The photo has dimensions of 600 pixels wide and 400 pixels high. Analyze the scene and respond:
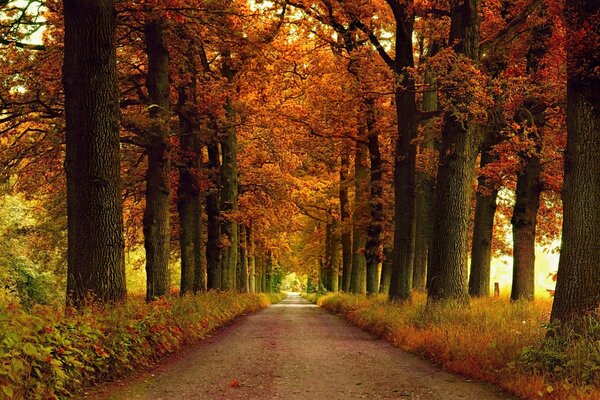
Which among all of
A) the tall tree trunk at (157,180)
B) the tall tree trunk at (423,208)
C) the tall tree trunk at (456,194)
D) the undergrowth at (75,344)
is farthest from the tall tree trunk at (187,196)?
the tall tree trunk at (456,194)

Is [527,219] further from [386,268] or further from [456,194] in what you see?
[386,268]

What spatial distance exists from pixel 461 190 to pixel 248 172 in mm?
17629

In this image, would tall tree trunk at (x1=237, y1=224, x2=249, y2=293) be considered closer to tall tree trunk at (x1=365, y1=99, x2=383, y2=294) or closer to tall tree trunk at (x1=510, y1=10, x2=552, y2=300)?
tall tree trunk at (x1=365, y1=99, x2=383, y2=294)

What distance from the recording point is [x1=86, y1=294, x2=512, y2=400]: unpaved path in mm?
7145

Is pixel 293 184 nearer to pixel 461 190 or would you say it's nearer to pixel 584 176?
pixel 461 190

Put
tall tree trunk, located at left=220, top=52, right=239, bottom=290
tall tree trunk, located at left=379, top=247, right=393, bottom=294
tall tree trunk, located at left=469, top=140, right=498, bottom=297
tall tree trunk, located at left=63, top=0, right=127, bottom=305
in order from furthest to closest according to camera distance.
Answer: tall tree trunk, located at left=379, top=247, right=393, bottom=294 → tall tree trunk, located at left=220, top=52, right=239, bottom=290 → tall tree trunk, located at left=469, top=140, right=498, bottom=297 → tall tree trunk, located at left=63, top=0, right=127, bottom=305

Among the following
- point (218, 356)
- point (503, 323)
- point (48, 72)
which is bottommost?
point (218, 356)

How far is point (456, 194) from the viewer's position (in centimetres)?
1351

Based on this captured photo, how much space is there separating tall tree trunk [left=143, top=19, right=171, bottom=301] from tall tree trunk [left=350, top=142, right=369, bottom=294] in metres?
11.9

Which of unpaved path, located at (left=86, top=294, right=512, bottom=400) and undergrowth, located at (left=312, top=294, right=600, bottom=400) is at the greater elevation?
undergrowth, located at (left=312, top=294, right=600, bottom=400)

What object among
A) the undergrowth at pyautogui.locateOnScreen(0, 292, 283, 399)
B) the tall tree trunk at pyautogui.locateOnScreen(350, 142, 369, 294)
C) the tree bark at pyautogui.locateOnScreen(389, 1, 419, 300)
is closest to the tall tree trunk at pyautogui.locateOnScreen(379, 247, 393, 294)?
the tall tree trunk at pyautogui.locateOnScreen(350, 142, 369, 294)

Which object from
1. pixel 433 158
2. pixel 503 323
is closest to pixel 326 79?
pixel 433 158

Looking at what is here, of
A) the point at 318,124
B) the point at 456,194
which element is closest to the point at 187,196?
the point at 318,124

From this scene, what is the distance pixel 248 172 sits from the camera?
29.8 m
